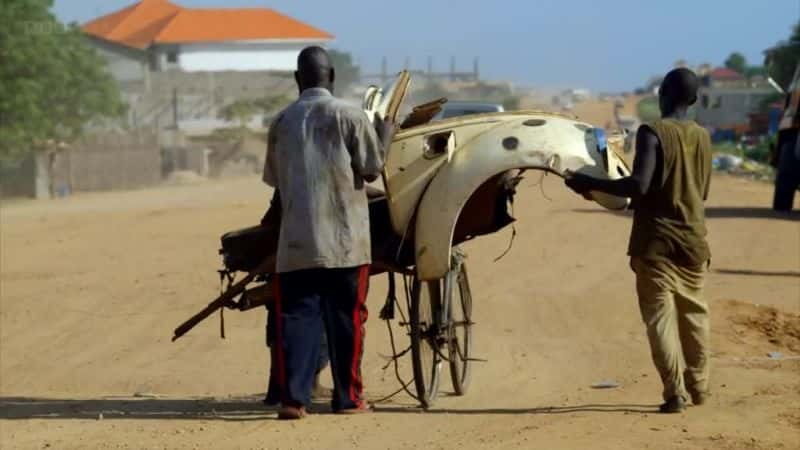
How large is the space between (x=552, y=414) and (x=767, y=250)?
9.90m

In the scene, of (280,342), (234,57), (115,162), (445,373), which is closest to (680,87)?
(280,342)

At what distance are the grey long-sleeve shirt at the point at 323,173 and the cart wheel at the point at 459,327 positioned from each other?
A: 43.3 inches

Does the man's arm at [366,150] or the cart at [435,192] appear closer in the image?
the man's arm at [366,150]

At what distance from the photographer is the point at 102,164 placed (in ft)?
127

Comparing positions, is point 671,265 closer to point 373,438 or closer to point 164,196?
point 373,438

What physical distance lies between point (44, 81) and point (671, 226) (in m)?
30.4

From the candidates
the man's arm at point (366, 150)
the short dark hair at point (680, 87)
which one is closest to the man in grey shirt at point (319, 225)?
the man's arm at point (366, 150)

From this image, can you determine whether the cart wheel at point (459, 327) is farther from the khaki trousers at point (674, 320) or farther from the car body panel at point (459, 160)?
the khaki trousers at point (674, 320)

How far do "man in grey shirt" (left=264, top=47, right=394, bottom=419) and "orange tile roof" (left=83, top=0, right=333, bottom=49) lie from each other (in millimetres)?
28539

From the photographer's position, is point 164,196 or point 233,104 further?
point 233,104

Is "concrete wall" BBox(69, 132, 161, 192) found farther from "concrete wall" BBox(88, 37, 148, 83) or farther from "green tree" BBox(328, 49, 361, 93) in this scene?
"green tree" BBox(328, 49, 361, 93)

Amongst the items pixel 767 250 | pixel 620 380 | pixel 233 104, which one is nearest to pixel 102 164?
pixel 233 104

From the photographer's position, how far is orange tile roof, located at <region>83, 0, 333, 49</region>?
44.2m

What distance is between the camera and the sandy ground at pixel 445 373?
757cm
